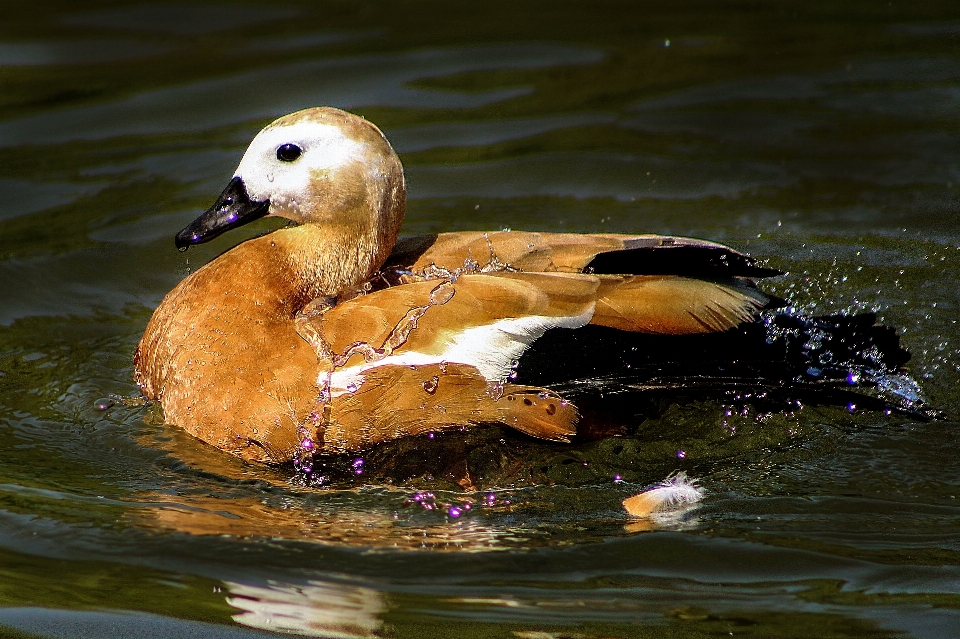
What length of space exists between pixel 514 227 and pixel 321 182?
7.69 feet

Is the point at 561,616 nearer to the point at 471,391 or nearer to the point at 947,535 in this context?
the point at 471,391

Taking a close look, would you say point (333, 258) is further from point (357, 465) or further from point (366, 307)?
point (357, 465)

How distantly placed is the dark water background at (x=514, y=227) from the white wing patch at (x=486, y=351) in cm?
34

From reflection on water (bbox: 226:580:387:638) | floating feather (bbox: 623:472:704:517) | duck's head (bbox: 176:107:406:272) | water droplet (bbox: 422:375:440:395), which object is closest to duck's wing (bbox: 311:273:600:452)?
water droplet (bbox: 422:375:440:395)

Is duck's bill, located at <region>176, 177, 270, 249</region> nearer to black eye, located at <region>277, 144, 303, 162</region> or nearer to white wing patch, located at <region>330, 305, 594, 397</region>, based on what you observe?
black eye, located at <region>277, 144, 303, 162</region>

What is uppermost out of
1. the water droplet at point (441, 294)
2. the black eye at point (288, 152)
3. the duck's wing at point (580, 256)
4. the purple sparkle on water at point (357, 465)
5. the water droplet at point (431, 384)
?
the black eye at point (288, 152)

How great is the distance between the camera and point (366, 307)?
4469 millimetres

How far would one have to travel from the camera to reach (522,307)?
14.6 ft

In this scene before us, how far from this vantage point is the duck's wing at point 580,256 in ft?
15.4

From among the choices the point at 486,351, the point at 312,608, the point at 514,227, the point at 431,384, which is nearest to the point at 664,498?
the point at 486,351

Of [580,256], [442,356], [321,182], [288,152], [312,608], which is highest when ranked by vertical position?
[288,152]

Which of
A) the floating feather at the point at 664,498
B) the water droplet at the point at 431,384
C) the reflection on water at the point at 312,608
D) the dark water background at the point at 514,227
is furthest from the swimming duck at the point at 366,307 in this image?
the reflection on water at the point at 312,608

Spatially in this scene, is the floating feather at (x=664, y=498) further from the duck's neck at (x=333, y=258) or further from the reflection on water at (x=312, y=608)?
the duck's neck at (x=333, y=258)

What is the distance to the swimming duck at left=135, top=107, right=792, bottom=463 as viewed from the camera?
4426mm
